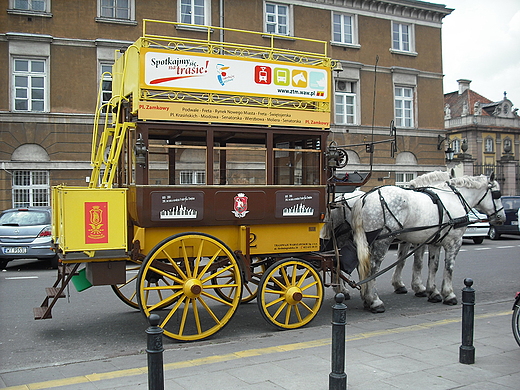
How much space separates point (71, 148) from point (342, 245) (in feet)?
48.6

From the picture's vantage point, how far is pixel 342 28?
25.7 meters

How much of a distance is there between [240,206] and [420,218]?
3387 mm

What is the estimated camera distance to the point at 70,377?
18.0 feet

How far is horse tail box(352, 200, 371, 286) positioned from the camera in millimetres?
8203

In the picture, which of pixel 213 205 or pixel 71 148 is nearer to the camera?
pixel 213 205

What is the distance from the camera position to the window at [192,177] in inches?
283

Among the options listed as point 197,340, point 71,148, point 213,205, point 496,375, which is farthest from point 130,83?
point 71,148

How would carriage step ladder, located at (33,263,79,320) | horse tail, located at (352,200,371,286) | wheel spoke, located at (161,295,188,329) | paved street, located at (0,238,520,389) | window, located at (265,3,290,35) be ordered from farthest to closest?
window, located at (265,3,290,35), horse tail, located at (352,200,371,286), carriage step ladder, located at (33,263,79,320), wheel spoke, located at (161,295,188,329), paved street, located at (0,238,520,389)

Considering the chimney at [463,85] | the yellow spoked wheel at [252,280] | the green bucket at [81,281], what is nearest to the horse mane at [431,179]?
the yellow spoked wheel at [252,280]

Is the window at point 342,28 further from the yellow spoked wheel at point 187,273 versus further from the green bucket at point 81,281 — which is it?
the green bucket at point 81,281

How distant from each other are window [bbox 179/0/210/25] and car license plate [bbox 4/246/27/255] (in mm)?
12403

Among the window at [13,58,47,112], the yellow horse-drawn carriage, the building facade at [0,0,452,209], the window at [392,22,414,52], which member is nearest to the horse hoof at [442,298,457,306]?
the yellow horse-drawn carriage

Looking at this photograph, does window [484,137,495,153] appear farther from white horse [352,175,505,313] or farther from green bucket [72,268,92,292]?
green bucket [72,268,92,292]

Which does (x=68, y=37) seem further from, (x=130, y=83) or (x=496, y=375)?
(x=496, y=375)
